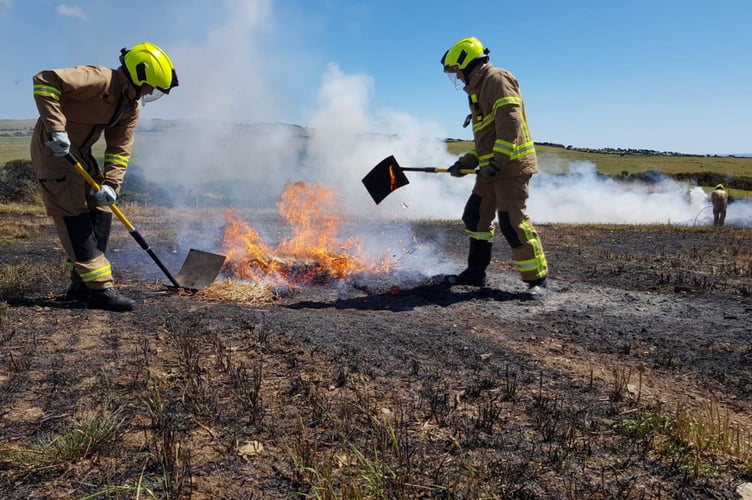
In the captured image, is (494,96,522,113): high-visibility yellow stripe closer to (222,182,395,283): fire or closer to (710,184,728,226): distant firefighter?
(222,182,395,283): fire

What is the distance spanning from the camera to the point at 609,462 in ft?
7.16

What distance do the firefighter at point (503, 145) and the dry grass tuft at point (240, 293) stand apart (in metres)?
2.64

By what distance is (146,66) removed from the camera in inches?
173

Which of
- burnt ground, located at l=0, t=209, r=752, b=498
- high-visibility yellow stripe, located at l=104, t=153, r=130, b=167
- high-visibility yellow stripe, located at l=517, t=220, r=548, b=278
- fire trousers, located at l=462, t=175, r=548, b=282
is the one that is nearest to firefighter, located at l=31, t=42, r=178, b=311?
high-visibility yellow stripe, located at l=104, t=153, r=130, b=167

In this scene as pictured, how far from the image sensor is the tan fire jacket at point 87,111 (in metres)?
3.99

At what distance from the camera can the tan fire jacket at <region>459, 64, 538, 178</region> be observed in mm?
5152

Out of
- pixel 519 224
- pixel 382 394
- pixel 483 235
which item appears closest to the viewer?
pixel 382 394

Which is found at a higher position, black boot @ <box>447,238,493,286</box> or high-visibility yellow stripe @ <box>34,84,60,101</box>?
high-visibility yellow stripe @ <box>34,84,60,101</box>

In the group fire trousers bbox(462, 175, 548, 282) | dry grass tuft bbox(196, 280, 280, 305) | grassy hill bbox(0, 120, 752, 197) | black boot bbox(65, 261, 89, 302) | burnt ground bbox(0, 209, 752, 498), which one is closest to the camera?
burnt ground bbox(0, 209, 752, 498)

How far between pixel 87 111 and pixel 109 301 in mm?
1707

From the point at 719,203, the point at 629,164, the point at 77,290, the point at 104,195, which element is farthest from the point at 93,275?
the point at 629,164

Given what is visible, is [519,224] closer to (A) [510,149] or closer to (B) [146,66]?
(A) [510,149]

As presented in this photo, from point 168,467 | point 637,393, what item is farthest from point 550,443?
point 168,467

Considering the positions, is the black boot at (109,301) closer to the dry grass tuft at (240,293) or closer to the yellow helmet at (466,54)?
the dry grass tuft at (240,293)
